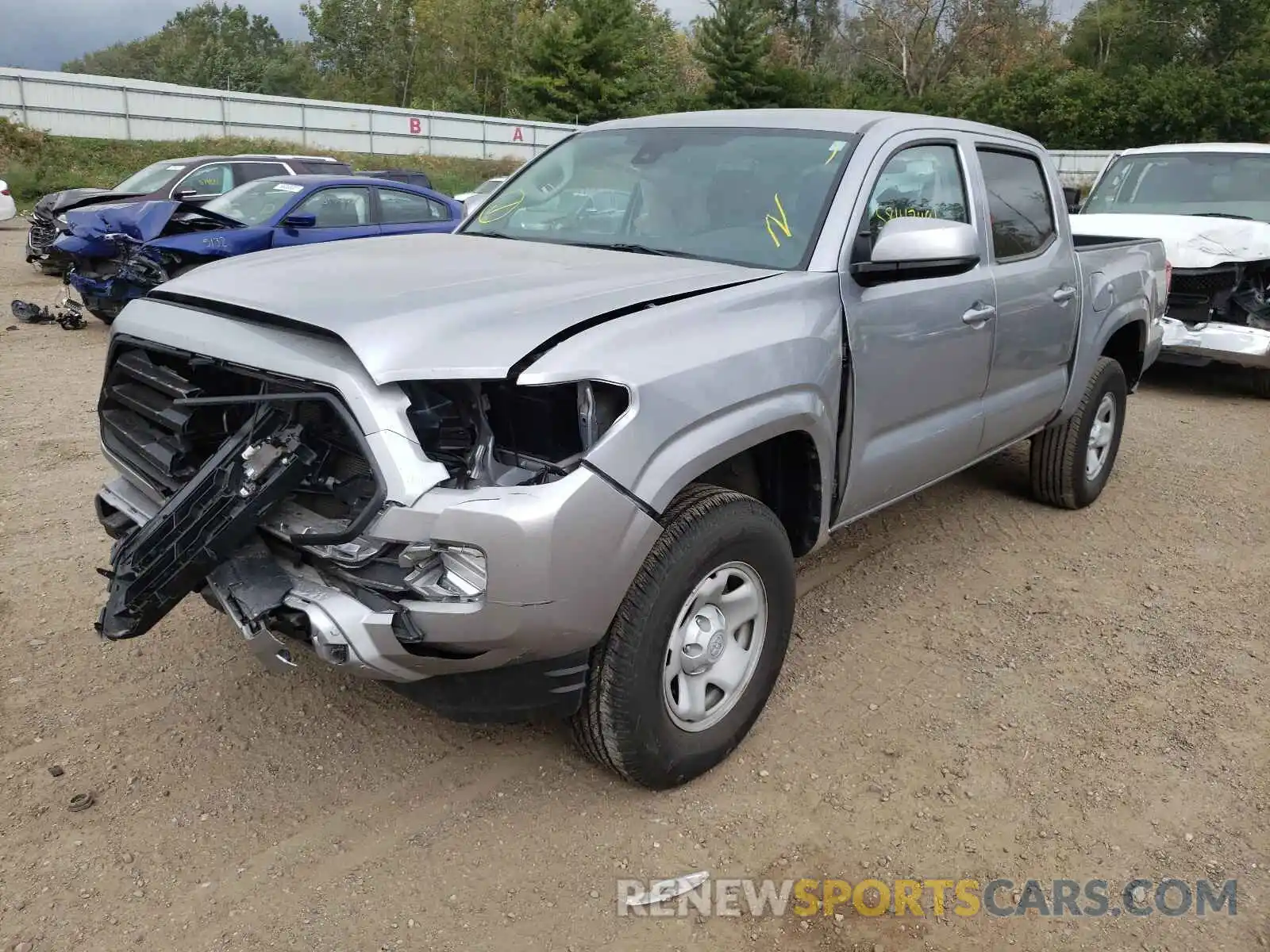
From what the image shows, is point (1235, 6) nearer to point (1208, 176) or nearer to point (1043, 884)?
point (1208, 176)

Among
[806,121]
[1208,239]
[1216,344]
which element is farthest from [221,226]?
[1216,344]

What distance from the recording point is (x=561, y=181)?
412 centimetres

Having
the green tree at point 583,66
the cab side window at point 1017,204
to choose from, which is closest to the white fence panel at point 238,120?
the green tree at point 583,66

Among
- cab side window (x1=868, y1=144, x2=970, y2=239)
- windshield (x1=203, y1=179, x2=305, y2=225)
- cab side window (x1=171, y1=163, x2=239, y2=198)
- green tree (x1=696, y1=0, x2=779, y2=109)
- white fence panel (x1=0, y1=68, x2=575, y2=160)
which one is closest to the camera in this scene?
cab side window (x1=868, y1=144, x2=970, y2=239)

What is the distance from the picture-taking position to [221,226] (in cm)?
947

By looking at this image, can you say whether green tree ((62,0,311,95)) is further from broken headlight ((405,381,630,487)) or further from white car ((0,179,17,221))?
broken headlight ((405,381,630,487))

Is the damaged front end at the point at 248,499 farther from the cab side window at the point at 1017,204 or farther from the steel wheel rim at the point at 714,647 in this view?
the cab side window at the point at 1017,204

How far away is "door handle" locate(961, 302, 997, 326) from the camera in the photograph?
3.80 meters

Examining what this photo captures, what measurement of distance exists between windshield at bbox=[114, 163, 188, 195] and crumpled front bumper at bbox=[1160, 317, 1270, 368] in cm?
1176

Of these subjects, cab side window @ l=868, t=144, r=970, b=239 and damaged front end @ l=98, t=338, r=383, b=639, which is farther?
cab side window @ l=868, t=144, r=970, b=239

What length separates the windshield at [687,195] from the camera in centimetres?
341

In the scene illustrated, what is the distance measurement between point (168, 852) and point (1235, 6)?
58.9 meters

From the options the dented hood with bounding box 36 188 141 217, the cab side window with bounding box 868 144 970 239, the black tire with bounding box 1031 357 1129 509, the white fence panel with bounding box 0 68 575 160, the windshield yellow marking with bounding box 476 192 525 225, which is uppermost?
the white fence panel with bounding box 0 68 575 160

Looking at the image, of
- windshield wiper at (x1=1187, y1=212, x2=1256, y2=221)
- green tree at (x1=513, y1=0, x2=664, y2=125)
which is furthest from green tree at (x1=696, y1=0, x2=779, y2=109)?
windshield wiper at (x1=1187, y1=212, x2=1256, y2=221)
